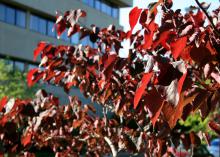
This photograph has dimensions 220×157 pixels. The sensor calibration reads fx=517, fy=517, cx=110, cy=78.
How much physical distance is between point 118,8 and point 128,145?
1985 inches

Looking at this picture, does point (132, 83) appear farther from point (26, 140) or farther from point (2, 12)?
point (2, 12)

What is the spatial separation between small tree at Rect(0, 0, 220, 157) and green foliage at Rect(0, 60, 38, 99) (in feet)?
75.0

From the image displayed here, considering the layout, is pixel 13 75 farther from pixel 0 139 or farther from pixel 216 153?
pixel 0 139

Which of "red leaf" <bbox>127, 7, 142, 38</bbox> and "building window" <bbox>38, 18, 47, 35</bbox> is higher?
"building window" <bbox>38, 18, 47, 35</bbox>

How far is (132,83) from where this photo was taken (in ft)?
13.3

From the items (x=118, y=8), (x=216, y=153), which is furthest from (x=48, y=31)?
(x=216, y=153)

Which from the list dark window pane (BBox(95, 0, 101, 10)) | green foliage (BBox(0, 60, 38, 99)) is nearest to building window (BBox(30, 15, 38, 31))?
dark window pane (BBox(95, 0, 101, 10))

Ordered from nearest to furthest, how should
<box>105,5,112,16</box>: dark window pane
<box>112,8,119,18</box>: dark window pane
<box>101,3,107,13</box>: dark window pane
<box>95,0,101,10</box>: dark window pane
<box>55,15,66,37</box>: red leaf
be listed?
<box>55,15,66,37</box>: red leaf, <box>95,0,101,10</box>: dark window pane, <box>101,3,107,13</box>: dark window pane, <box>105,5,112,16</box>: dark window pane, <box>112,8,119,18</box>: dark window pane

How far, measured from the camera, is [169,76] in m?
1.89

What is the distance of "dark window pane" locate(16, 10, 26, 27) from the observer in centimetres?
4066

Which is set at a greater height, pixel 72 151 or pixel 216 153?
pixel 72 151

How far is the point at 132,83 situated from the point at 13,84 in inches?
1010

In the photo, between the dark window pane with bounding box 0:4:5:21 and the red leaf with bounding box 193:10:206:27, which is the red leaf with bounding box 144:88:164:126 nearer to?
the red leaf with bounding box 193:10:206:27

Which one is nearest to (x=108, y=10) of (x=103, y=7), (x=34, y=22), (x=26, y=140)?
(x=103, y=7)
